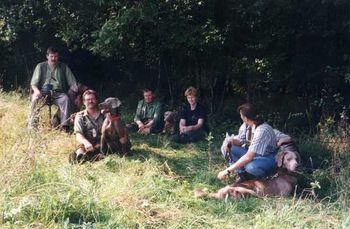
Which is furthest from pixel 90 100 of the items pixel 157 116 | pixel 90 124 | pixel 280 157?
pixel 280 157

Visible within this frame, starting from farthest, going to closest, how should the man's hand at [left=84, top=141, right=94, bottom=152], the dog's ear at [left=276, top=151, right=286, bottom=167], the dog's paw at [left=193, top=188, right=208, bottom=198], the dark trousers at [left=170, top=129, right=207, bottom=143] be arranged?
the dark trousers at [left=170, top=129, right=207, bottom=143] < the man's hand at [left=84, top=141, right=94, bottom=152] < the dog's ear at [left=276, top=151, right=286, bottom=167] < the dog's paw at [left=193, top=188, right=208, bottom=198]

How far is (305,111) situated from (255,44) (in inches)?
61.9

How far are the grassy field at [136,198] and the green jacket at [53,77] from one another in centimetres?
204

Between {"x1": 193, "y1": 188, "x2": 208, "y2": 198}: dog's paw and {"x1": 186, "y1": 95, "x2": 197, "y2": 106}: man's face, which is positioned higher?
{"x1": 186, "y1": 95, "x2": 197, "y2": 106}: man's face

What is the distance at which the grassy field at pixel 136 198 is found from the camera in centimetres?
456

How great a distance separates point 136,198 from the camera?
16.4 ft

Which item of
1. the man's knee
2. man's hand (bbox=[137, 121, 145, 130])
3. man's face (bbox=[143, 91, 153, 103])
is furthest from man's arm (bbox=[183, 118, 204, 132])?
the man's knee

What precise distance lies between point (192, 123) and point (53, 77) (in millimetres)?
2536

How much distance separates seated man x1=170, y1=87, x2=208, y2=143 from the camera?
8125 millimetres

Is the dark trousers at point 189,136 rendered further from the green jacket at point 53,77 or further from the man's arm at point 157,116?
the green jacket at point 53,77

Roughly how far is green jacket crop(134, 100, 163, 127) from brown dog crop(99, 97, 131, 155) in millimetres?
1773

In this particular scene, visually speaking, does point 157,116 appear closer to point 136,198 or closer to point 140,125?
point 140,125

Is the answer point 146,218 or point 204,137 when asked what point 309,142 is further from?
point 146,218

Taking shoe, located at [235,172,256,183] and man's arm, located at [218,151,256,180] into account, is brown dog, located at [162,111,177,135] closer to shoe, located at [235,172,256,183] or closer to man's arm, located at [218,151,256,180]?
shoe, located at [235,172,256,183]
